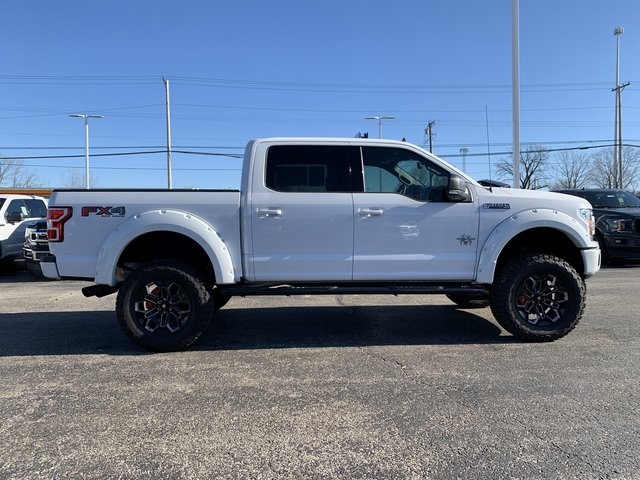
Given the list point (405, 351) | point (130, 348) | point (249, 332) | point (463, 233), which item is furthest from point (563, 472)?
point (130, 348)

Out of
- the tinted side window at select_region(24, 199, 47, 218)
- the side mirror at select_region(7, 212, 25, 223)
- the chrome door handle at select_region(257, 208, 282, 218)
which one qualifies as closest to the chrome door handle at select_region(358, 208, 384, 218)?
the chrome door handle at select_region(257, 208, 282, 218)

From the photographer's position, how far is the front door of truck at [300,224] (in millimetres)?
5109

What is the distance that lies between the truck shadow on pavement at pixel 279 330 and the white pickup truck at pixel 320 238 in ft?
1.95

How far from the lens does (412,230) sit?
17.1ft

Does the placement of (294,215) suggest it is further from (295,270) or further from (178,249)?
(178,249)

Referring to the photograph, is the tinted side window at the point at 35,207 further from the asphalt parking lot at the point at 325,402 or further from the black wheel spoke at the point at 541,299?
the black wheel spoke at the point at 541,299

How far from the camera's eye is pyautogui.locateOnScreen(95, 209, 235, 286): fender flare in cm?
497

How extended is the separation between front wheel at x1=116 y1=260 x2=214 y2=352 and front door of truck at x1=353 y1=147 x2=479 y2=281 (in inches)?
66.1

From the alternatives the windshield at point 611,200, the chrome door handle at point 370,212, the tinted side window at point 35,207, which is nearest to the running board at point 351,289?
the chrome door handle at point 370,212

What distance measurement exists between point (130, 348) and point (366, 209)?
2.97 meters

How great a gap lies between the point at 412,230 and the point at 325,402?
7.14ft

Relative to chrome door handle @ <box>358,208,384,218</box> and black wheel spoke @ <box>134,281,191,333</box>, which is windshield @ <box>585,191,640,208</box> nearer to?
chrome door handle @ <box>358,208,384,218</box>

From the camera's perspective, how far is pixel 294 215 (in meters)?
5.11

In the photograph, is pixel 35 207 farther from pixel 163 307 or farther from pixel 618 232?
pixel 618 232
